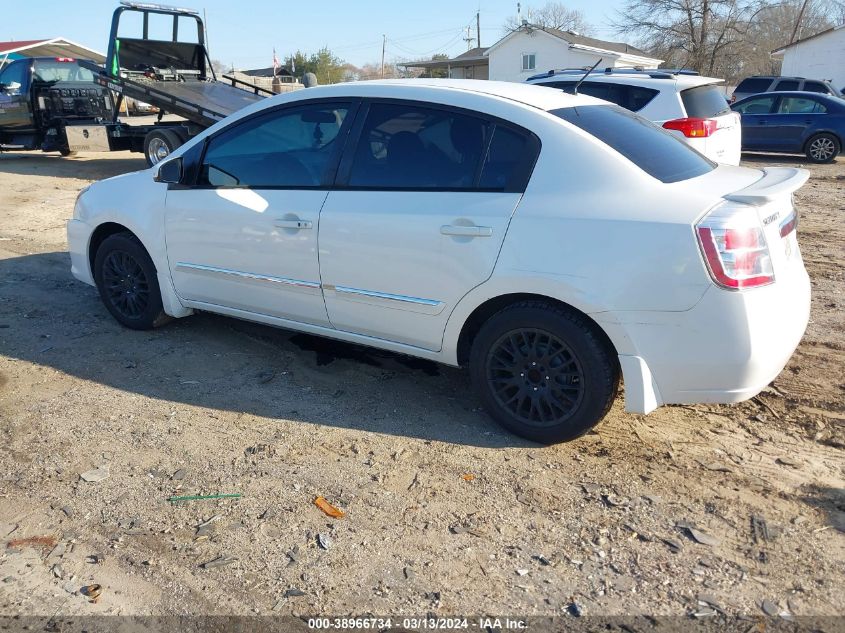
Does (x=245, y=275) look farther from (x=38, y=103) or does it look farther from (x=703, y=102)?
(x=38, y=103)

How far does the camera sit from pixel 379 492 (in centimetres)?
351

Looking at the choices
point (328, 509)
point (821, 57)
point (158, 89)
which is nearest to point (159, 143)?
point (158, 89)

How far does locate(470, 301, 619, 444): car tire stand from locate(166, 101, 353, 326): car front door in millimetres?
1156

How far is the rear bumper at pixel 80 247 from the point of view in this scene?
221 inches

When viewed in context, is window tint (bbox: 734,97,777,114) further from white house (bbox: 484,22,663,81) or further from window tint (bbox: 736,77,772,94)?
white house (bbox: 484,22,663,81)

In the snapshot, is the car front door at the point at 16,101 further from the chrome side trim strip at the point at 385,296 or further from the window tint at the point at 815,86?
the window tint at the point at 815,86

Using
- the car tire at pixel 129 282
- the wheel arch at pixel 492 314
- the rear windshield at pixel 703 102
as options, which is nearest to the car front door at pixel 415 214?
the wheel arch at pixel 492 314

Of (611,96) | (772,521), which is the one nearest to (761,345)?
(772,521)

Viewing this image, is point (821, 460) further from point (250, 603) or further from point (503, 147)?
A: point (250, 603)

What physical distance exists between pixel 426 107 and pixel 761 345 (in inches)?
83.9

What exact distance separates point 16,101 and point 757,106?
53.5ft

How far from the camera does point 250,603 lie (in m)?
2.80

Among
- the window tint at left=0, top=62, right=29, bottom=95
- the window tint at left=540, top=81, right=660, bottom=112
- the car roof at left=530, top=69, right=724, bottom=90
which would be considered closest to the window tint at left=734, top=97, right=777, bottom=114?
the car roof at left=530, top=69, right=724, bottom=90

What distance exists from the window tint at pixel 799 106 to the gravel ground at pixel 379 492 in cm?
1277
